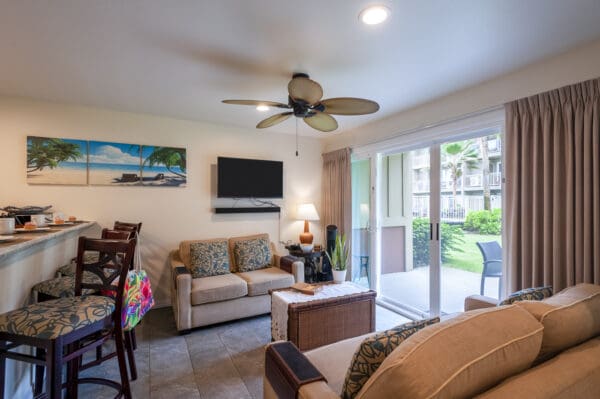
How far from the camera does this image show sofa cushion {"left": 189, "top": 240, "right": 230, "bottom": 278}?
3.37 m

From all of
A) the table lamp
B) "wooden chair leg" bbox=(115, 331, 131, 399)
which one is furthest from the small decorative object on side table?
"wooden chair leg" bbox=(115, 331, 131, 399)

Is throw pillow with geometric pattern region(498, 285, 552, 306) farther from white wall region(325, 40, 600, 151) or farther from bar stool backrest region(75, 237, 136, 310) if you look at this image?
bar stool backrest region(75, 237, 136, 310)

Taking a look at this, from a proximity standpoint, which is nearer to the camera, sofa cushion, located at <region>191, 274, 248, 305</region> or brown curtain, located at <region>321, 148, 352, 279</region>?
sofa cushion, located at <region>191, 274, 248, 305</region>

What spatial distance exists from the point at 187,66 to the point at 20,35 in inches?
41.5

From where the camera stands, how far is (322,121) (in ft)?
8.67

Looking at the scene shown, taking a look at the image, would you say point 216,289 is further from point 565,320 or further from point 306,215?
Result: point 565,320

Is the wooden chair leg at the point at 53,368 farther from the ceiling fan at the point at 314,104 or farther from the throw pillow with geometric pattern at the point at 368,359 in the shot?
the ceiling fan at the point at 314,104

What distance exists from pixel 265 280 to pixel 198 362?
1115 millimetres

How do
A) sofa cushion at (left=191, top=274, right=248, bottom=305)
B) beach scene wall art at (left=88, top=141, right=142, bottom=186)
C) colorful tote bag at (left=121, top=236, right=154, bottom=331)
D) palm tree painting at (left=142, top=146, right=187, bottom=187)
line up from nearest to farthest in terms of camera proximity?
colorful tote bag at (left=121, top=236, right=154, bottom=331) → sofa cushion at (left=191, top=274, right=248, bottom=305) → beach scene wall art at (left=88, top=141, right=142, bottom=186) → palm tree painting at (left=142, top=146, right=187, bottom=187)

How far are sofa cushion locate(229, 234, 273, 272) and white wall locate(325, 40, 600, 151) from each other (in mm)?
2184

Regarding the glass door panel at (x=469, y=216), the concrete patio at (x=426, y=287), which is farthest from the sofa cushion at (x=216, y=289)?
the glass door panel at (x=469, y=216)

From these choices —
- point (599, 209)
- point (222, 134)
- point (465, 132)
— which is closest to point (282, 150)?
point (222, 134)

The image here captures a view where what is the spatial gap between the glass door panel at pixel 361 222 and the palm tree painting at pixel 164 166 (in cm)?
253

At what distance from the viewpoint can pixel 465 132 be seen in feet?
9.37
